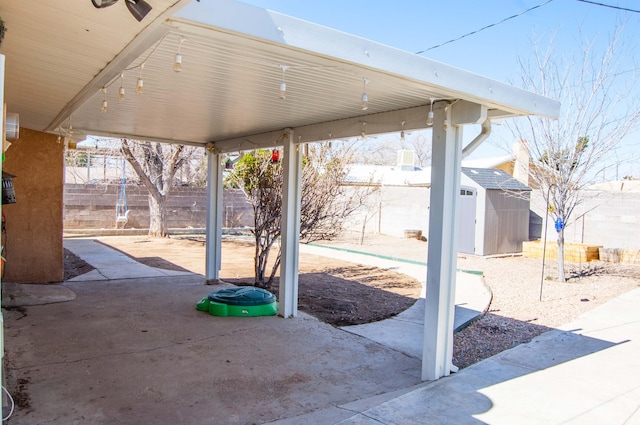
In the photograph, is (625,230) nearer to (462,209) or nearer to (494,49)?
(462,209)

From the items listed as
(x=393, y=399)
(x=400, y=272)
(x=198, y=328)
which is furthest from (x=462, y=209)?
(x=393, y=399)

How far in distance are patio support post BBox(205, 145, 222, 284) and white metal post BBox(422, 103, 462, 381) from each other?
5.03 m

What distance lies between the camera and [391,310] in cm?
713

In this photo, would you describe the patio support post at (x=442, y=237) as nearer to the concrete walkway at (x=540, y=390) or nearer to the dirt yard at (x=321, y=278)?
the concrete walkway at (x=540, y=390)

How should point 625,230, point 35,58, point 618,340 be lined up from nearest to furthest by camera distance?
point 35,58 → point 618,340 → point 625,230

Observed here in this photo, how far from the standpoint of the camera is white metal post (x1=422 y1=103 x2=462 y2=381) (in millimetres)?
4270

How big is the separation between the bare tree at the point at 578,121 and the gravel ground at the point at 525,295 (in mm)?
841

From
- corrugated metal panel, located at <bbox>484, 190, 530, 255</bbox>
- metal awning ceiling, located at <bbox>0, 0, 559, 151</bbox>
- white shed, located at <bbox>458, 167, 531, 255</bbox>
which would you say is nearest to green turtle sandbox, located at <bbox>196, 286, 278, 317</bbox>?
metal awning ceiling, located at <bbox>0, 0, 559, 151</bbox>

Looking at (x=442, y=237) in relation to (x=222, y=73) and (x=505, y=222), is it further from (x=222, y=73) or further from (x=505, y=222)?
(x=505, y=222)

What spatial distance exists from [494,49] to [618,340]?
27.4 ft

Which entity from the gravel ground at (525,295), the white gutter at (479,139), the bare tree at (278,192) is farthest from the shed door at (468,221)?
the white gutter at (479,139)

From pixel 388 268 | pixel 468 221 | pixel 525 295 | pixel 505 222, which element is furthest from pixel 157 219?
pixel 525 295

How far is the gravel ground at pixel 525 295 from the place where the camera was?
221 inches

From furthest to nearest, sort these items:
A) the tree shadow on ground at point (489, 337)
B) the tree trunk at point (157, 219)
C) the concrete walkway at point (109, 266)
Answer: the tree trunk at point (157, 219)
the concrete walkway at point (109, 266)
the tree shadow on ground at point (489, 337)
